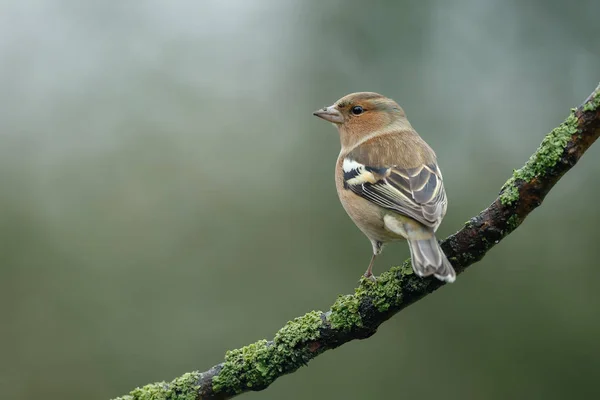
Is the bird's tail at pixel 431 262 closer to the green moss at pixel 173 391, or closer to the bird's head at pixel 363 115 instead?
the green moss at pixel 173 391

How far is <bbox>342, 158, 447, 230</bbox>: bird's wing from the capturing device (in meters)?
4.12

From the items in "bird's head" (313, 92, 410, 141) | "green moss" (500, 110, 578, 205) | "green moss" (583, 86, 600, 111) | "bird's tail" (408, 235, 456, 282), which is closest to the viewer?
"green moss" (583, 86, 600, 111)

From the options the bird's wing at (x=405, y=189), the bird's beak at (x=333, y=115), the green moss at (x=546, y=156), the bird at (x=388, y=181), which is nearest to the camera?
the green moss at (x=546, y=156)

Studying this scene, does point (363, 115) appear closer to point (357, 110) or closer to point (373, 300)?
point (357, 110)

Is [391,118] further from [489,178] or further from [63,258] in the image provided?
[63,258]

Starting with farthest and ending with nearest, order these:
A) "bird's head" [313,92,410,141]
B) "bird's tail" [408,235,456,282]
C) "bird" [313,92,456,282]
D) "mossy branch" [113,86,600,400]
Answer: "bird's head" [313,92,410,141] < "bird" [313,92,456,282] < "mossy branch" [113,86,600,400] < "bird's tail" [408,235,456,282]

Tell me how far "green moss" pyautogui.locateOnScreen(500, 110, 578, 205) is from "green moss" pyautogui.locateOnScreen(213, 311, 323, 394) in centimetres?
124

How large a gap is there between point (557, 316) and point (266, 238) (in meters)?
3.82

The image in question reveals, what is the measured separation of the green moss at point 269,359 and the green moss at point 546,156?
4.05 feet

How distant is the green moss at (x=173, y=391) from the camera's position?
360cm

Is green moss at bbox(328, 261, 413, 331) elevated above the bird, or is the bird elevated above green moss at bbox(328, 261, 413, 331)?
the bird

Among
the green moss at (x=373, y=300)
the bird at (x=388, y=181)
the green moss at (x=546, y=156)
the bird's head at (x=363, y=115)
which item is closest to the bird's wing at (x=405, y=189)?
the bird at (x=388, y=181)

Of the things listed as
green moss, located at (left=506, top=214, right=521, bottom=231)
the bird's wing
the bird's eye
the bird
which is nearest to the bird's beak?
the bird

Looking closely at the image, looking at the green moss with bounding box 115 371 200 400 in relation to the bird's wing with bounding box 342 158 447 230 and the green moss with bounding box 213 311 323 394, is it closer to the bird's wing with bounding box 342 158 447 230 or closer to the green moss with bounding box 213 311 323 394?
the green moss with bounding box 213 311 323 394
